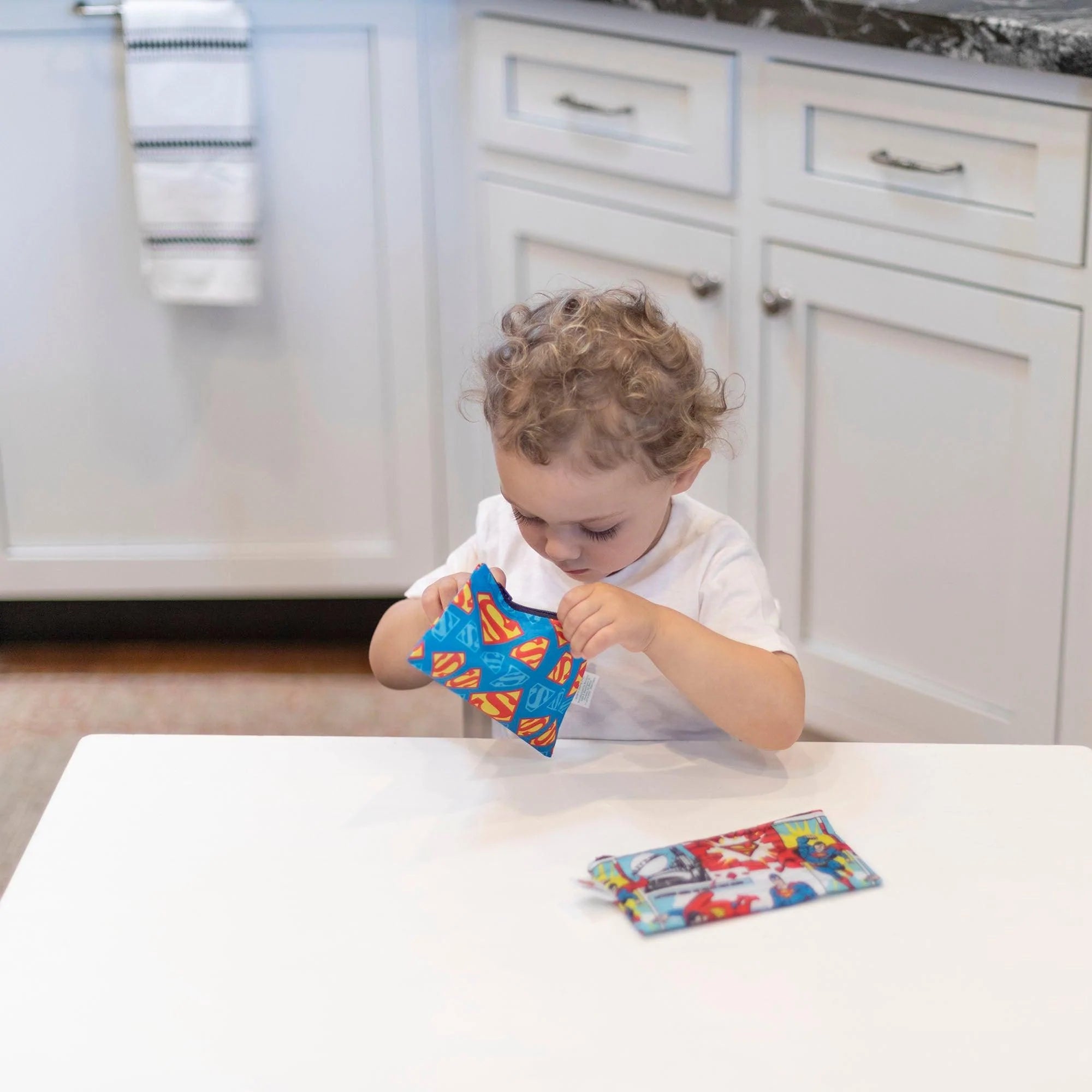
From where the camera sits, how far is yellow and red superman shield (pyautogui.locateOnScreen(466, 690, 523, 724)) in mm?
828

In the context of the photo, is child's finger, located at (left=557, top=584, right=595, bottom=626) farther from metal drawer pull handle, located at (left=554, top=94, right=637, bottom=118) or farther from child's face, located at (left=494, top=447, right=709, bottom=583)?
metal drawer pull handle, located at (left=554, top=94, right=637, bottom=118)

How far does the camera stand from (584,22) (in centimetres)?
181

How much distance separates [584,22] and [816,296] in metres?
0.45

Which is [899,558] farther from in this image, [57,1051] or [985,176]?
[57,1051]

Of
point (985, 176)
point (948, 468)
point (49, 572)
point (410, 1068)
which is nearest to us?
point (410, 1068)

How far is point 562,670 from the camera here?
2.77ft

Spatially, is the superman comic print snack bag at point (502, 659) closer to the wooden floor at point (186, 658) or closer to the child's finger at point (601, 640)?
the child's finger at point (601, 640)

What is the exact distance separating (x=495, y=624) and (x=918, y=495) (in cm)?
102

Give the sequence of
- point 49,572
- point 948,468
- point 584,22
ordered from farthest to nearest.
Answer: point 49,572
point 584,22
point 948,468

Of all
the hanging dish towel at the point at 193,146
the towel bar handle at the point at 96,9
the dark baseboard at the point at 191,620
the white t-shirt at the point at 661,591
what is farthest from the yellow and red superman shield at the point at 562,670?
the dark baseboard at the point at 191,620

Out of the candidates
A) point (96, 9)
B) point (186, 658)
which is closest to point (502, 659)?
point (96, 9)

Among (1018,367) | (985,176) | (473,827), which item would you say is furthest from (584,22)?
(473,827)

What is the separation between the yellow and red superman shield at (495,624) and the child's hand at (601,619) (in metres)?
0.05

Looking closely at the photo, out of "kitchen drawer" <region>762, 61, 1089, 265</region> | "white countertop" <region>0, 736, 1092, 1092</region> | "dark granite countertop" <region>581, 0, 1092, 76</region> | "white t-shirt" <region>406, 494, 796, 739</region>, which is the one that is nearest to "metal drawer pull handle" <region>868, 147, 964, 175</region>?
"kitchen drawer" <region>762, 61, 1089, 265</region>
